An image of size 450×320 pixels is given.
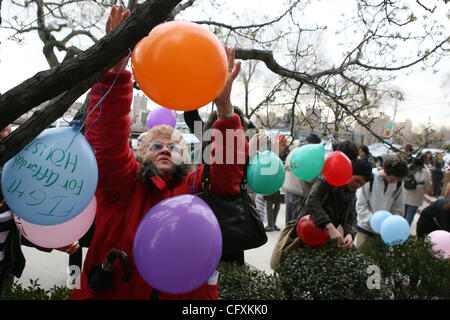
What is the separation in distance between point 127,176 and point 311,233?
1930mm

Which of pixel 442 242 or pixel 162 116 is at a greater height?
pixel 162 116

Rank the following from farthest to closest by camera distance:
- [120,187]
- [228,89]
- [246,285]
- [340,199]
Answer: [340,199]
[246,285]
[120,187]
[228,89]

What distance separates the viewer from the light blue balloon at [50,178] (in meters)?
1.22

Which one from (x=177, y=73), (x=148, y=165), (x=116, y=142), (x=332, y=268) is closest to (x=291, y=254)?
(x=332, y=268)

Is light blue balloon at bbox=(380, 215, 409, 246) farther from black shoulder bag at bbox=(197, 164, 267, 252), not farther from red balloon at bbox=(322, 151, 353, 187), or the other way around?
black shoulder bag at bbox=(197, 164, 267, 252)

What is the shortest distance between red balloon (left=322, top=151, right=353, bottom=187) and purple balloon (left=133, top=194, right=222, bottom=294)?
195 cm

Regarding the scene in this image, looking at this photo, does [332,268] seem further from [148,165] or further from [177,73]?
[177,73]

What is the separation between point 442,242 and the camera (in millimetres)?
3410

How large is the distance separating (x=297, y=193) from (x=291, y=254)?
236 cm

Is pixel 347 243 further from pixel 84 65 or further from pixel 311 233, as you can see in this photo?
pixel 84 65

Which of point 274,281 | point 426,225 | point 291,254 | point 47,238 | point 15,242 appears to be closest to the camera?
point 47,238

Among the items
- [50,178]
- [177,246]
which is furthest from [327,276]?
[50,178]

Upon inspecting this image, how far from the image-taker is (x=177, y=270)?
4.05ft

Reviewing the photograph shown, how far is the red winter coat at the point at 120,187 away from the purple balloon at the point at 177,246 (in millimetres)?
311
